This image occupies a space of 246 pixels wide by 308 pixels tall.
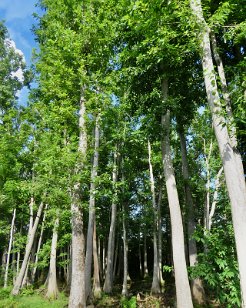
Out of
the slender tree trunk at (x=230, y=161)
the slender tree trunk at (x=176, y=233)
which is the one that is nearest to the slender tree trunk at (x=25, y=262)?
the slender tree trunk at (x=176, y=233)

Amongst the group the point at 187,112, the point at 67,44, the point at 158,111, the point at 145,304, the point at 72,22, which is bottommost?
the point at 145,304

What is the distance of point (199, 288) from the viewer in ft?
32.6

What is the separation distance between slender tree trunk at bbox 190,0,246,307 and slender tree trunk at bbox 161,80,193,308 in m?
2.67

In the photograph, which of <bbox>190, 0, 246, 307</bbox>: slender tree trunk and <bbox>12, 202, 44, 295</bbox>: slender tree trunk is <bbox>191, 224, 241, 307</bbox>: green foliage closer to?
<bbox>190, 0, 246, 307</bbox>: slender tree trunk

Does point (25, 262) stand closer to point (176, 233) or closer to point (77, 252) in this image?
point (77, 252)

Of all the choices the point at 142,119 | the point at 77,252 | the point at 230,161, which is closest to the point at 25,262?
the point at 77,252

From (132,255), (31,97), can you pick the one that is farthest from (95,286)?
(132,255)

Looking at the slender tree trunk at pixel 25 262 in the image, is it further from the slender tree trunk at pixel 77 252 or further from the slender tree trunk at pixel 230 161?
the slender tree trunk at pixel 230 161

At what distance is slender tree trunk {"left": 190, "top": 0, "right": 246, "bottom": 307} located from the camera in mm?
4664

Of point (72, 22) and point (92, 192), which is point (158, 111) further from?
point (72, 22)

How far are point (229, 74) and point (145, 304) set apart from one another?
9.78 m

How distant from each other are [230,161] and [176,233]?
3.17 metres

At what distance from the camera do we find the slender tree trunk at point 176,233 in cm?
689

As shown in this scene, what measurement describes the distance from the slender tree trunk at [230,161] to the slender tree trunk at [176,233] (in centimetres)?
267
